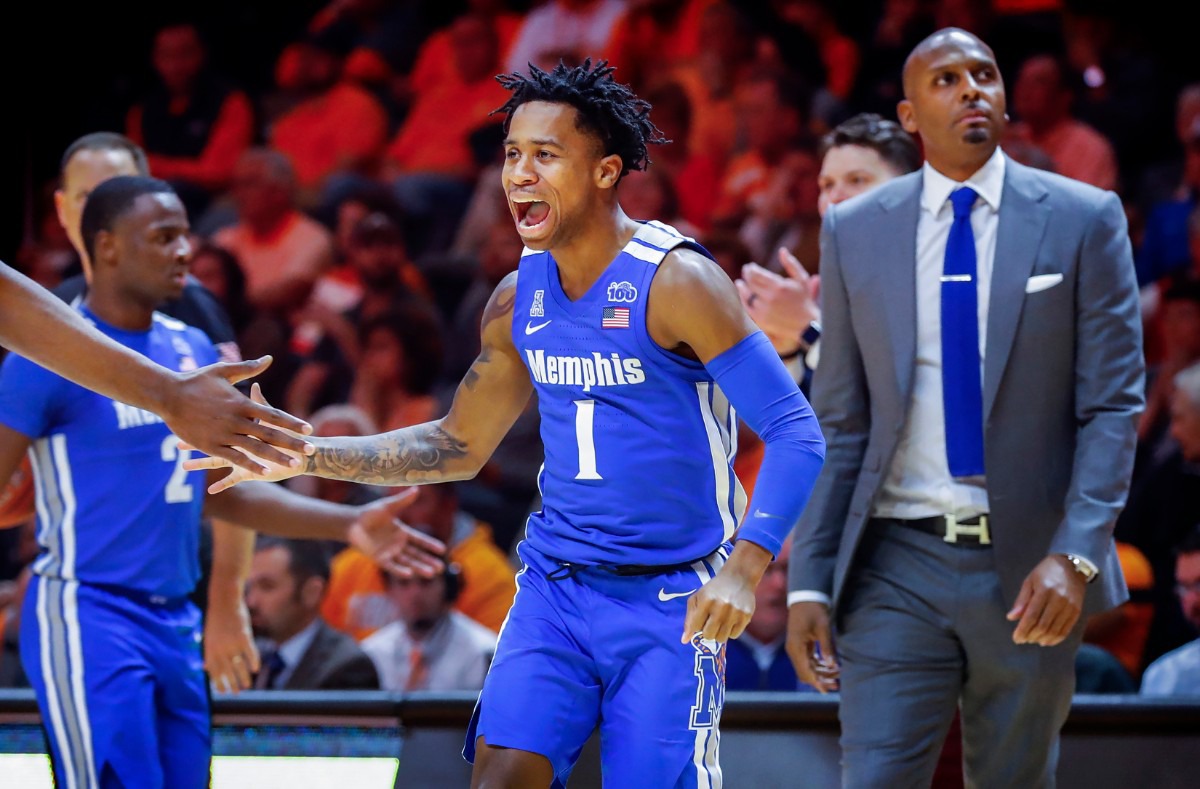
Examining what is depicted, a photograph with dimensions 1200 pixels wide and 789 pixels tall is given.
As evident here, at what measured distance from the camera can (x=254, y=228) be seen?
26.8ft

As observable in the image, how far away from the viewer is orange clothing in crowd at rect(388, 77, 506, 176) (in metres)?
8.05

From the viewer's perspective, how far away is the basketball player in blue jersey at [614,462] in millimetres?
2773

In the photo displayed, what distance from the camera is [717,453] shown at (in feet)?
9.87

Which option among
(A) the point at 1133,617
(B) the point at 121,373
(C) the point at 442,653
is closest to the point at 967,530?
(B) the point at 121,373

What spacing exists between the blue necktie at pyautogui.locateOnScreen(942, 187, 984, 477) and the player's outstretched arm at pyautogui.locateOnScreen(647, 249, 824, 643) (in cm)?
50

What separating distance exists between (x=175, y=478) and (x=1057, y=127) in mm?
4408

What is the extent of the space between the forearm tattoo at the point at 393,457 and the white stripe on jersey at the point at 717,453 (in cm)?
57

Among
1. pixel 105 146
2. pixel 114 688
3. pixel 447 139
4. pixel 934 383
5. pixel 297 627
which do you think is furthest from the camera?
pixel 447 139

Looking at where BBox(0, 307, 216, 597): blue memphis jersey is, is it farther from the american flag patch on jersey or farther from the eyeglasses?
the eyeglasses

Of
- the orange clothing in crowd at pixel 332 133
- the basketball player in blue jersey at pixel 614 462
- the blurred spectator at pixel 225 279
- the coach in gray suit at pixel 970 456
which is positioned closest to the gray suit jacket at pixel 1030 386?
the coach in gray suit at pixel 970 456

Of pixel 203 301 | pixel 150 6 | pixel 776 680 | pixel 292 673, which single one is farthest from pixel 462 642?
pixel 150 6

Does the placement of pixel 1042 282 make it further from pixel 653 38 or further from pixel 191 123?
pixel 191 123

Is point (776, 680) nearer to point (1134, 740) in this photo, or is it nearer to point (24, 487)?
point (1134, 740)

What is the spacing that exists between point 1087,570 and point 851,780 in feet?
2.24
